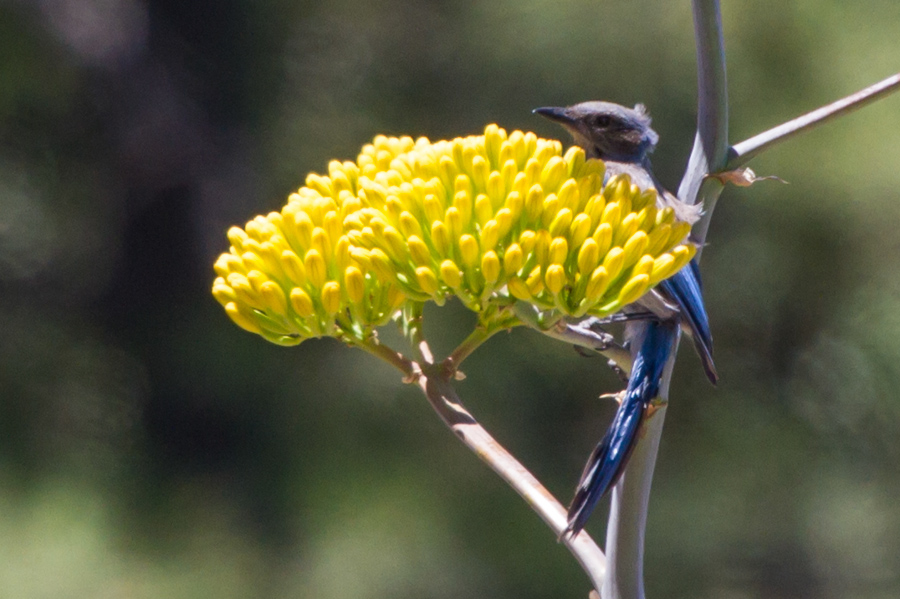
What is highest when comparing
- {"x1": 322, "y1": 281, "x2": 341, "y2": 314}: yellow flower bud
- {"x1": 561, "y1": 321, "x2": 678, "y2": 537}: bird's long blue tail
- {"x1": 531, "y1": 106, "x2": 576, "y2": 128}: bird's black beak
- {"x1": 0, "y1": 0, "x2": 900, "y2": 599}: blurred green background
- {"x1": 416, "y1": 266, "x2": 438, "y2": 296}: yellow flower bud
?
{"x1": 531, "y1": 106, "x2": 576, "y2": 128}: bird's black beak

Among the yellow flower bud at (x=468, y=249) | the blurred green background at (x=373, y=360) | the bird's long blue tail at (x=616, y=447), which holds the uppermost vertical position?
the yellow flower bud at (x=468, y=249)

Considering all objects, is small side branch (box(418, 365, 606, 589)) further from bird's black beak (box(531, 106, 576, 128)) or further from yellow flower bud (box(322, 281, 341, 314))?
bird's black beak (box(531, 106, 576, 128))

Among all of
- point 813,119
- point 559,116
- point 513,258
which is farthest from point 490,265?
point 559,116

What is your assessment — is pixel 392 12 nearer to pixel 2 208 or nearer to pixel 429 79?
pixel 429 79

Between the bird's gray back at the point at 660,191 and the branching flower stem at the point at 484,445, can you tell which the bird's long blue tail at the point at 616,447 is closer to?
the branching flower stem at the point at 484,445

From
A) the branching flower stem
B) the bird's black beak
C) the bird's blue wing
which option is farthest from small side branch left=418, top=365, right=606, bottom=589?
the bird's black beak

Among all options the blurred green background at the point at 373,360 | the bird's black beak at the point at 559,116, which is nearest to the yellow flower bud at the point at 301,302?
the bird's black beak at the point at 559,116
